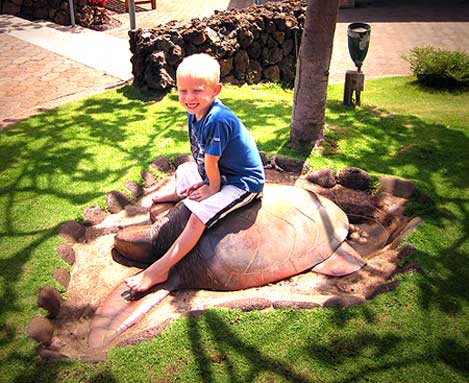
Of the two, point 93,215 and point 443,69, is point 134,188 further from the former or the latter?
point 443,69

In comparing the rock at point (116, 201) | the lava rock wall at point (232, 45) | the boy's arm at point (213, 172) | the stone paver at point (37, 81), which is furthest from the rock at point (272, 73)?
the boy's arm at point (213, 172)

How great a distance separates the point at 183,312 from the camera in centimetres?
334

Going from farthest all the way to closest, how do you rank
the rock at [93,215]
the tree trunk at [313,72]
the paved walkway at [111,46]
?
1. the paved walkway at [111,46]
2. the tree trunk at [313,72]
3. the rock at [93,215]

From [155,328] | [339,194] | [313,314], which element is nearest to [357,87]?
[339,194]

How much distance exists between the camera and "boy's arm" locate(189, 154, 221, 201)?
3.42 m

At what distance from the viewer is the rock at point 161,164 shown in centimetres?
529

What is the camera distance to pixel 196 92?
10.8 feet

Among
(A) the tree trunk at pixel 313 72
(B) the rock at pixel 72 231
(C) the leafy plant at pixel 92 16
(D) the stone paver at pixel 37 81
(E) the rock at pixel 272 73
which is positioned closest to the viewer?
(B) the rock at pixel 72 231

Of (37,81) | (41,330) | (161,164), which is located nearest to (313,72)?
(161,164)

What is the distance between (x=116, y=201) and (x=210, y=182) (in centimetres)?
159

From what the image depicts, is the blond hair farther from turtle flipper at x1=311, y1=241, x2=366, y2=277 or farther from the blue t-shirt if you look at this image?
turtle flipper at x1=311, y1=241, x2=366, y2=277

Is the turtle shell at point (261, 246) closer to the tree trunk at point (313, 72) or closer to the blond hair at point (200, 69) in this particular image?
the blond hair at point (200, 69)

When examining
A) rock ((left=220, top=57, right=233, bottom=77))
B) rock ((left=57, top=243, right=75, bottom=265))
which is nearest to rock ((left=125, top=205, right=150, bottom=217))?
rock ((left=57, top=243, right=75, bottom=265))

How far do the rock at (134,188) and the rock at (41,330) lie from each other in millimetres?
1827
